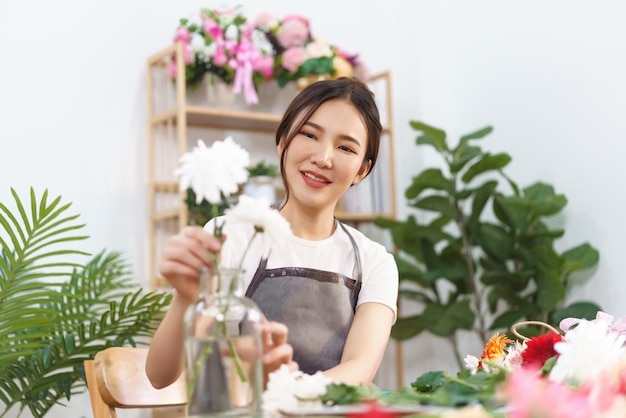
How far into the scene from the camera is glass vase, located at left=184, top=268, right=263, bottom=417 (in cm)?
70

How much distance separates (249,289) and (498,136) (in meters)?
2.55

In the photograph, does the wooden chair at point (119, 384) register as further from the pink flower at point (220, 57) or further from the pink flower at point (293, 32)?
the pink flower at point (293, 32)

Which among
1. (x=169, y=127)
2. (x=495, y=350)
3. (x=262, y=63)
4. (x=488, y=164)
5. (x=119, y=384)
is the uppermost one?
(x=262, y=63)

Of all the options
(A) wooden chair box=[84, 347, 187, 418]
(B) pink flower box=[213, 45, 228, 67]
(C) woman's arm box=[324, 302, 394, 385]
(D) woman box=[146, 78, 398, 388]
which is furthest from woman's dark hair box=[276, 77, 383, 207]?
(B) pink flower box=[213, 45, 228, 67]

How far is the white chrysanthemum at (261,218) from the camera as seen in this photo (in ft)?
2.37

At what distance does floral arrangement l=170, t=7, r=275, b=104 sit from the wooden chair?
1.87 meters

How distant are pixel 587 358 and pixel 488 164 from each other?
2.60 metres

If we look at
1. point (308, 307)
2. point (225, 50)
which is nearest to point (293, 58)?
point (225, 50)

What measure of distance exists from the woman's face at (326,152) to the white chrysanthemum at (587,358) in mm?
672

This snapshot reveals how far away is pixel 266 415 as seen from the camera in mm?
704

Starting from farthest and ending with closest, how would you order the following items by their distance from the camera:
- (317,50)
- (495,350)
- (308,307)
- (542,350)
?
(317,50) < (308,307) < (495,350) < (542,350)

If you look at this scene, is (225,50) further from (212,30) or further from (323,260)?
(323,260)

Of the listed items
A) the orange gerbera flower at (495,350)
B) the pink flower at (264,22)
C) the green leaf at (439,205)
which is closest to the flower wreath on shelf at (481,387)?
the orange gerbera flower at (495,350)

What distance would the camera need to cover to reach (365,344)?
1302mm
